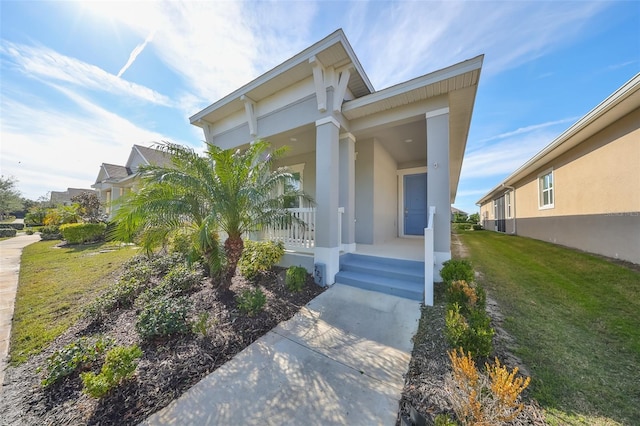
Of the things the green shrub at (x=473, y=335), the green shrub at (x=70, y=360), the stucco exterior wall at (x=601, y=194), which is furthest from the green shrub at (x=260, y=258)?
the stucco exterior wall at (x=601, y=194)

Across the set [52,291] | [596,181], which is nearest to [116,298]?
[52,291]

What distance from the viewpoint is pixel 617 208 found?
6324mm

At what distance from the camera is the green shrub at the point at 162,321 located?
3404 millimetres

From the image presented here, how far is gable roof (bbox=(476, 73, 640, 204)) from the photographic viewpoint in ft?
16.2

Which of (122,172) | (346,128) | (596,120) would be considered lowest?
(346,128)

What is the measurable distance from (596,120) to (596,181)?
7.00ft

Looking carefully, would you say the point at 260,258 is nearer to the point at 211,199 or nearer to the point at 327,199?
the point at 211,199

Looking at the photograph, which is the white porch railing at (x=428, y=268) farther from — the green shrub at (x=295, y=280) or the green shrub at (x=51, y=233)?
the green shrub at (x=51, y=233)

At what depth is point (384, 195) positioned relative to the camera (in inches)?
338

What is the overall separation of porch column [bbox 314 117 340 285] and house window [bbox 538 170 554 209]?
10894mm

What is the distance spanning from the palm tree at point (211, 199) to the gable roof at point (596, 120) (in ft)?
24.9

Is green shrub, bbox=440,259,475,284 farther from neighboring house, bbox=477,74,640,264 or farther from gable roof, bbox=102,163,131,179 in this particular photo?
gable roof, bbox=102,163,131,179

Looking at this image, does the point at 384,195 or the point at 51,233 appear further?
the point at 51,233

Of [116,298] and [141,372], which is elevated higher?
[116,298]
